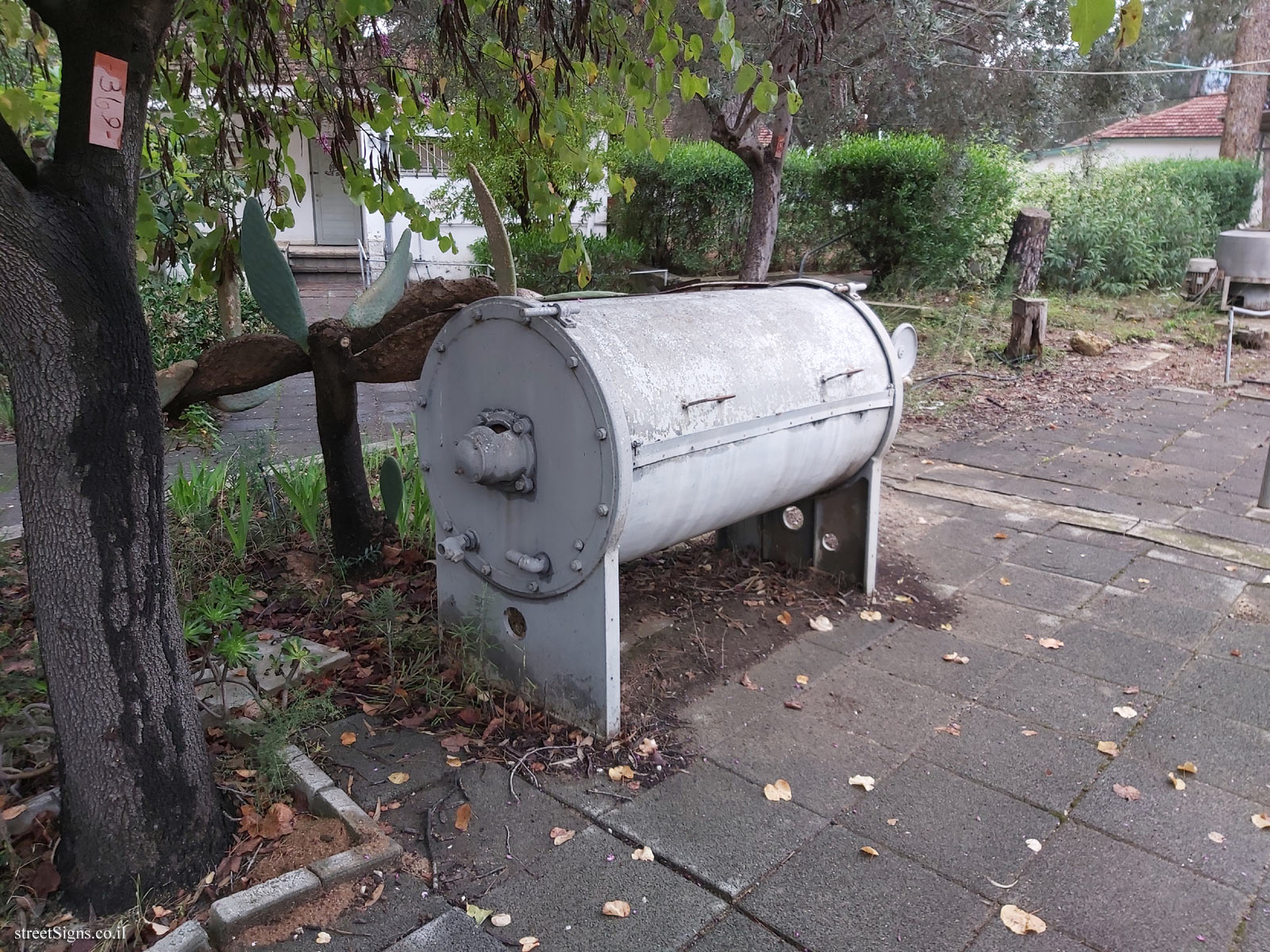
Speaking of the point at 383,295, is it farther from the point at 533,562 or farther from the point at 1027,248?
the point at 1027,248

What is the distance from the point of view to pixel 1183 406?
25.5 feet

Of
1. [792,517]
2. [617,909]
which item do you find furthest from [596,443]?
[792,517]

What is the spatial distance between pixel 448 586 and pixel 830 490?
1.66 m

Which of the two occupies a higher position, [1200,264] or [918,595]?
[1200,264]

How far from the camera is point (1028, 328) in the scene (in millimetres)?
8984

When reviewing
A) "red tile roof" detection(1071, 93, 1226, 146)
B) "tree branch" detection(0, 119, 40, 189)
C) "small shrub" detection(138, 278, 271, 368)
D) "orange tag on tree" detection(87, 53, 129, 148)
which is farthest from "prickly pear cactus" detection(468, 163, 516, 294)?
"red tile roof" detection(1071, 93, 1226, 146)

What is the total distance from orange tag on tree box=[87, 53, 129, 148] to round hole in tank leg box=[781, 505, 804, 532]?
3.01m

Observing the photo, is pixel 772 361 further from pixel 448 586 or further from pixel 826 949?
pixel 826 949

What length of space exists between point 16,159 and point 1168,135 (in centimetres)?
3500

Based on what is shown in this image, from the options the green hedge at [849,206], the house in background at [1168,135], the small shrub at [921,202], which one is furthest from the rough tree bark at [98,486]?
the house in background at [1168,135]

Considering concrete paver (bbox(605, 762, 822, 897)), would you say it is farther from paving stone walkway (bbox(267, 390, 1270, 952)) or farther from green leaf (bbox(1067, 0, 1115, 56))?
green leaf (bbox(1067, 0, 1115, 56))

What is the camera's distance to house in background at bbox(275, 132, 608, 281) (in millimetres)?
14984

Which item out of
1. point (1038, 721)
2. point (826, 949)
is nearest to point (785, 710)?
point (1038, 721)

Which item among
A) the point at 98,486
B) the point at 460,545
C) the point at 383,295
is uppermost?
the point at 383,295
